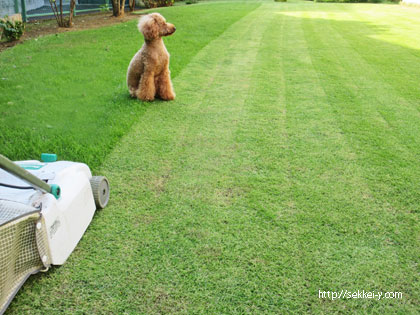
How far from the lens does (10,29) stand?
7625 mm

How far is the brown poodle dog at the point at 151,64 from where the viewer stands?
162 inches

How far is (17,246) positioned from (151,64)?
9.87 ft

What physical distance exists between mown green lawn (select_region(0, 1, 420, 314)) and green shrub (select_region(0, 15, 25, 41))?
1664mm

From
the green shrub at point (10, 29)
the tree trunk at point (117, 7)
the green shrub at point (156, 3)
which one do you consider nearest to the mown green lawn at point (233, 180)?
the green shrub at point (10, 29)

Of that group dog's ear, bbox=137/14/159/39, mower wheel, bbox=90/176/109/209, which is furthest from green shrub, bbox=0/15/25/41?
mower wheel, bbox=90/176/109/209

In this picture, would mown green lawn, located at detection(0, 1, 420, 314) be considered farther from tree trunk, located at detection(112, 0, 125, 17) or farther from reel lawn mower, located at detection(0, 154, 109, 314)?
tree trunk, located at detection(112, 0, 125, 17)

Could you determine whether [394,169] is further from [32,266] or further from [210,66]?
[210,66]

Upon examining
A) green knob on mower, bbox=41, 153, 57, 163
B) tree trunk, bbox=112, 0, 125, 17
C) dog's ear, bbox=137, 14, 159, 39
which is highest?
tree trunk, bbox=112, 0, 125, 17

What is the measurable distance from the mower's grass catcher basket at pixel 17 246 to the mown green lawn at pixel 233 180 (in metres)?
0.17

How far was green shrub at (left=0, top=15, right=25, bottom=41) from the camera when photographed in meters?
7.66

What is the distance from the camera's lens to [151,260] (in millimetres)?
2088

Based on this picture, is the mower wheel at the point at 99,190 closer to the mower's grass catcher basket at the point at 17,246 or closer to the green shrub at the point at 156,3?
the mower's grass catcher basket at the point at 17,246

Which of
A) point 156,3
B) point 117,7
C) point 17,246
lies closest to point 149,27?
point 17,246

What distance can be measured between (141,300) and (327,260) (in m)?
1.09
